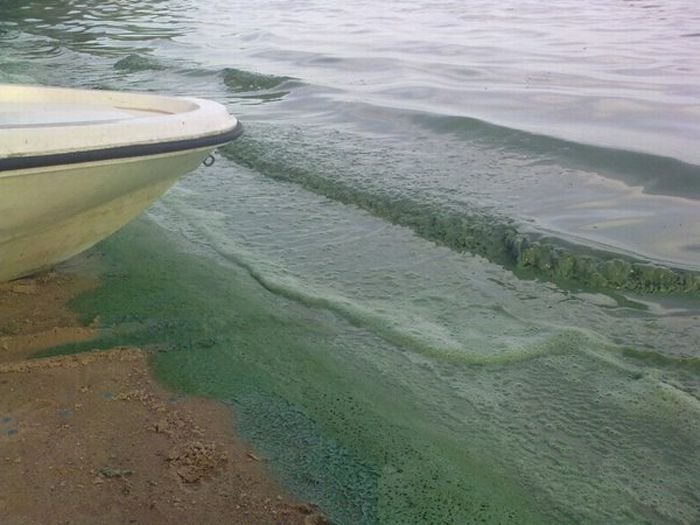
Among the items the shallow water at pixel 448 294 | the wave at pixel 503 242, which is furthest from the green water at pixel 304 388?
the wave at pixel 503 242

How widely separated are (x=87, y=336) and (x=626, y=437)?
2.31 metres

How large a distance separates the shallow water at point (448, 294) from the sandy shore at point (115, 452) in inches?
5.5

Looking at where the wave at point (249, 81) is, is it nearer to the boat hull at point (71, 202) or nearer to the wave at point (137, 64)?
the wave at point (137, 64)

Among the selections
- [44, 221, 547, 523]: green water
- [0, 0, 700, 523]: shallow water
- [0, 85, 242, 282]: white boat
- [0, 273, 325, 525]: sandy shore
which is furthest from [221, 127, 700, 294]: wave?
[0, 273, 325, 525]: sandy shore

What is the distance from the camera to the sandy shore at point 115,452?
239 cm

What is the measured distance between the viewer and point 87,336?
3506 millimetres

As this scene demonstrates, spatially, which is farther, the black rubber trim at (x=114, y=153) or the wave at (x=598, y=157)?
the wave at (x=598, y=157)

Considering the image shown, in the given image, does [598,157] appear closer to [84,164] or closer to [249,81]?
[84,164]

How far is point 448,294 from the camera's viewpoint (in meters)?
4.31

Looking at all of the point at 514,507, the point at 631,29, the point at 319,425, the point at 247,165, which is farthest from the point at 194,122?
the point at 631,29

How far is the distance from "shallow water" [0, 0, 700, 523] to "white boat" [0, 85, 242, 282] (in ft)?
1.34

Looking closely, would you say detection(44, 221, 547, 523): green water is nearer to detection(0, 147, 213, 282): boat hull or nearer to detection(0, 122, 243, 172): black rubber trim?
detection(0, 147, 213, 282): boat hull

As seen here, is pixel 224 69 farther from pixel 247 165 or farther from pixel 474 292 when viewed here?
pixel 474 292

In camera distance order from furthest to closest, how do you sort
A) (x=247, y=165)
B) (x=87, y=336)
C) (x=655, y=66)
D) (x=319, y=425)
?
(x=655, y=66), (x=247, y=165), (x=87, y=336), (x=319, y=425)
